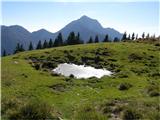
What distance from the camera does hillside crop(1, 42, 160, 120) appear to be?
801 inches

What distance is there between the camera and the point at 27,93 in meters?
30.9

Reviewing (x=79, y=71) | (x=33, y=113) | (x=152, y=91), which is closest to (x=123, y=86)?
(x=152, y=91)

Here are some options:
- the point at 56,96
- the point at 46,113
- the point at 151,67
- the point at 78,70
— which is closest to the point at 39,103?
the point at 46,113

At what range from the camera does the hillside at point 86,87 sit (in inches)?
801

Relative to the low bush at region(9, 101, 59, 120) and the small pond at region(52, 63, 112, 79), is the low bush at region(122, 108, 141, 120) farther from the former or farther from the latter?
the small pond at region(52, 63, 112, 79)

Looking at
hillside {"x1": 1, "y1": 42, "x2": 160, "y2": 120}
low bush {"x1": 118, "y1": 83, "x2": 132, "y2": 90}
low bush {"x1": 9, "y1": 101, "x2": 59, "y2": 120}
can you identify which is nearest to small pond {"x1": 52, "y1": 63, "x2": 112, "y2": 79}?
hillside {"x1": 1, "y1": 42, "x2": 160, "y2": 120}

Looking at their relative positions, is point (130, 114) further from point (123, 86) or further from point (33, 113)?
point (123, 86)

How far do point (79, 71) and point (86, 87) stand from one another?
11154 millimetres

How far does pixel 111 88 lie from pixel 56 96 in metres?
7.16

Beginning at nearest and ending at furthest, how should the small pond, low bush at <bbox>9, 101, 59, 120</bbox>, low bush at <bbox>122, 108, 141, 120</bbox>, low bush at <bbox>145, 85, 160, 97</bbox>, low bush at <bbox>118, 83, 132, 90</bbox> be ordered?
low bush at <bbox>9, 101, 59, 120</bbox> → low bush at <bbox>122, 108, 141, 120</bbox> → low bush at <bbox>145, 85, 160, 97</bbox> → low bush at <bbox>118, 83, 132, 90</bbox> → the small pond

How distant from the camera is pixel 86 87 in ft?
119

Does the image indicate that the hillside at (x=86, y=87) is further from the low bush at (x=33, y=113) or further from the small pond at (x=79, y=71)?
the small pond at (x=79, y=71)

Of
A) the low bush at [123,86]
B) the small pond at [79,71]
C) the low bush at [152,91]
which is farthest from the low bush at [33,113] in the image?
the small pond at [79,71]

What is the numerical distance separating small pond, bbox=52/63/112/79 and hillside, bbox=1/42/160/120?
1278 millimetres
